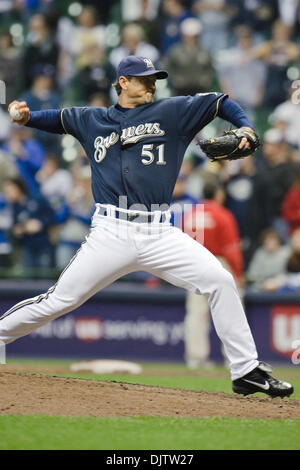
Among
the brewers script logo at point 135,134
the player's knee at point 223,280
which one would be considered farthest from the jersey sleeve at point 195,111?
the player's knee at point 223,280

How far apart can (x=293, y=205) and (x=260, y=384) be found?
18.4 ft

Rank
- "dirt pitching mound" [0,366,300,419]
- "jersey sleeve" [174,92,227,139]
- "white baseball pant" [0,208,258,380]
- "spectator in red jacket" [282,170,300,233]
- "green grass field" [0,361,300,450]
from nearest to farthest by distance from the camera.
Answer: "green grass field" [0,361,300,450] → "dirt pitching mound" [0,366,300,419] → "white baseball pant" [0,208,258,380] → "jersey sleeve" [174,92,227,139] → "spectator in red jacket" [282,170,300,233]

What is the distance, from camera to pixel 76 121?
19.6 feet

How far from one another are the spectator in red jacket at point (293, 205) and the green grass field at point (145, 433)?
6.01 m

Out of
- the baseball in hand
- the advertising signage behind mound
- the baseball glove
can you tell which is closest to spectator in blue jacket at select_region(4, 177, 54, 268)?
the advertising signage behind mound

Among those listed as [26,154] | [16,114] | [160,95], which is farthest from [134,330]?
[16,114]

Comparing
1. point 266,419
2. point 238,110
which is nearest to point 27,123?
point 238,110

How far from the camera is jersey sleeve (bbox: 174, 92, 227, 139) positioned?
224 inches

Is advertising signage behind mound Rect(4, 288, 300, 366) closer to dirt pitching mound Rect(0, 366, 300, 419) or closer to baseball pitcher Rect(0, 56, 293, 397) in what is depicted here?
dirt pitching mound Rect(0, 366, 300, 419)

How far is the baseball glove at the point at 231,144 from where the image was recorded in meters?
5.45

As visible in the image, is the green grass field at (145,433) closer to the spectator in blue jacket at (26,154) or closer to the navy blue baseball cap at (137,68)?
the navy blue baseball cap at (137,68)

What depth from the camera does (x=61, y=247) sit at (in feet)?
37.0
